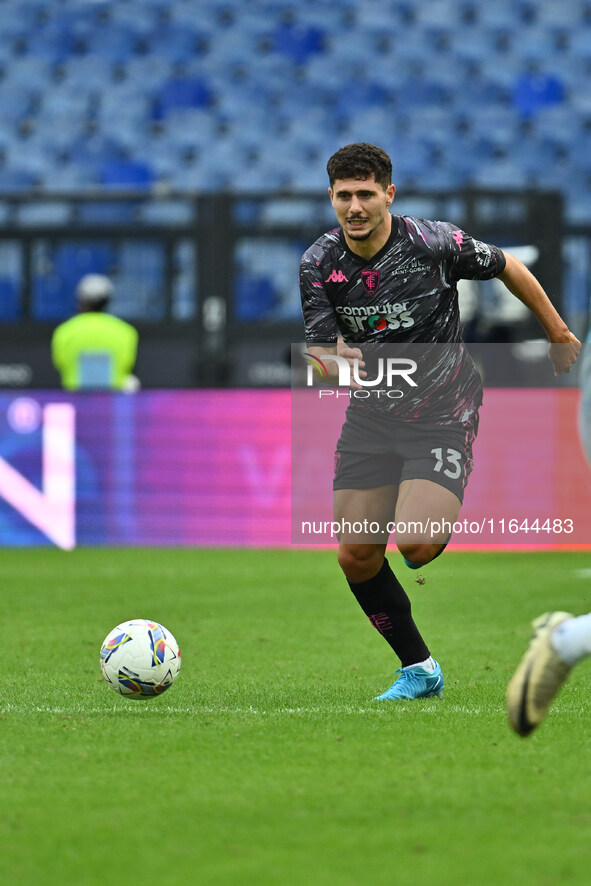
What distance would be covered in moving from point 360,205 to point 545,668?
→ 6.31 ft

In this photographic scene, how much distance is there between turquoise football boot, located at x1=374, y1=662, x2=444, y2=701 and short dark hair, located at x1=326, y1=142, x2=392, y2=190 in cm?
176

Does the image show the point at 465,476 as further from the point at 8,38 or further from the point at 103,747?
the point at 8,38

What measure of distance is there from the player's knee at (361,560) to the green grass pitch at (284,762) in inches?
18.2

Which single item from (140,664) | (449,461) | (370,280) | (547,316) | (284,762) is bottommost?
(140,664)

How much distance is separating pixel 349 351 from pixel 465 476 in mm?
826

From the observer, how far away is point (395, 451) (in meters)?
5.24

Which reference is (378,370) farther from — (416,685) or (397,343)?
(416,685)

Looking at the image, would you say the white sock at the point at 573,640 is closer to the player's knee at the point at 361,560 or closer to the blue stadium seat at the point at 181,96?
the player's knee at the point at 361,560

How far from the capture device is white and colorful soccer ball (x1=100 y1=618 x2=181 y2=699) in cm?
504

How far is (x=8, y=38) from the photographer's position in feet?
52.3

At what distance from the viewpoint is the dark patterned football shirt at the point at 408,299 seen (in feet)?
16.7

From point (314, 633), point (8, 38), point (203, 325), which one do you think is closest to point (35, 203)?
point (203, 325)

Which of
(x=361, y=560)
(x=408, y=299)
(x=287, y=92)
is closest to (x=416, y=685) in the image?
(x=361, y=560)

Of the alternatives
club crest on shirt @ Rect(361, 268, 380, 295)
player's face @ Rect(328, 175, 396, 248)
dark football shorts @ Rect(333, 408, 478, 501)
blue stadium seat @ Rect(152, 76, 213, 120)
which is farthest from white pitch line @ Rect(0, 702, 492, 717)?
blue stadium seat @ Rect(152, 76, 213, 120)
